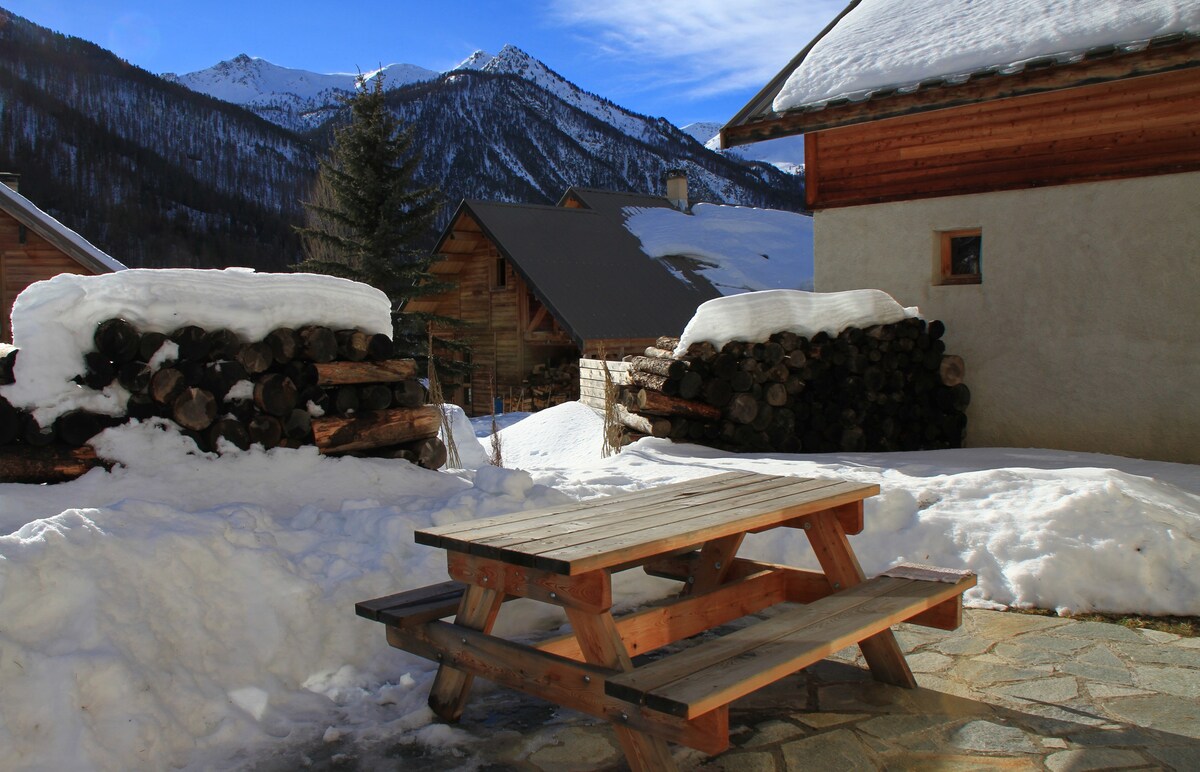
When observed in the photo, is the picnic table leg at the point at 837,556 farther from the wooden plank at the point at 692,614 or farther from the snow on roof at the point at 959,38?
the snow on roof at the point at 959,38

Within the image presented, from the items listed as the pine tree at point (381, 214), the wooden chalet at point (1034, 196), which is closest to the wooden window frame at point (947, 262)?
the wooden chalet at point (1034, 196)

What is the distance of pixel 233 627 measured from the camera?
3.70 metres

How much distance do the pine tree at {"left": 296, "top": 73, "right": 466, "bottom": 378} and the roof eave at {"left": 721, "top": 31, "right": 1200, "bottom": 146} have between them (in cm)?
1275

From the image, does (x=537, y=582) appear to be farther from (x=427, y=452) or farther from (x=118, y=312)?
(x=427, y=452)

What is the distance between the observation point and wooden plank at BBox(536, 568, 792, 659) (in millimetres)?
3533

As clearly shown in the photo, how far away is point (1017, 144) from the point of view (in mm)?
9398

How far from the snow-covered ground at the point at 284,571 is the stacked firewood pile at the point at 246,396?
5.6 inches

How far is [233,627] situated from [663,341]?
6.24m

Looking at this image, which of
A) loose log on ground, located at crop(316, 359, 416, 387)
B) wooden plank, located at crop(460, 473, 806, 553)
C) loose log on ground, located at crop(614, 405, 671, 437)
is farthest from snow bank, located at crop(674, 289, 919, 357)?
wooden plank, located at crop(460, 473, 806, 553)

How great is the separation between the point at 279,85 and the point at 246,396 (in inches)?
5594

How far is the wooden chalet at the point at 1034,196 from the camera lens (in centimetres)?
848

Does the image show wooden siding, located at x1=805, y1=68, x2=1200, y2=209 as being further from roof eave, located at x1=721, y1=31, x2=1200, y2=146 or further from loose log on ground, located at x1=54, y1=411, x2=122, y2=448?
loose log on ground, located at x1=54, y1=411, x2=122, y2=448

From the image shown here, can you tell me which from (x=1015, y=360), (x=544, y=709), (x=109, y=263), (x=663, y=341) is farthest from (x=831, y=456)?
(x=109, y=263)

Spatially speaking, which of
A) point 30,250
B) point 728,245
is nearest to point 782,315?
point 30,250
